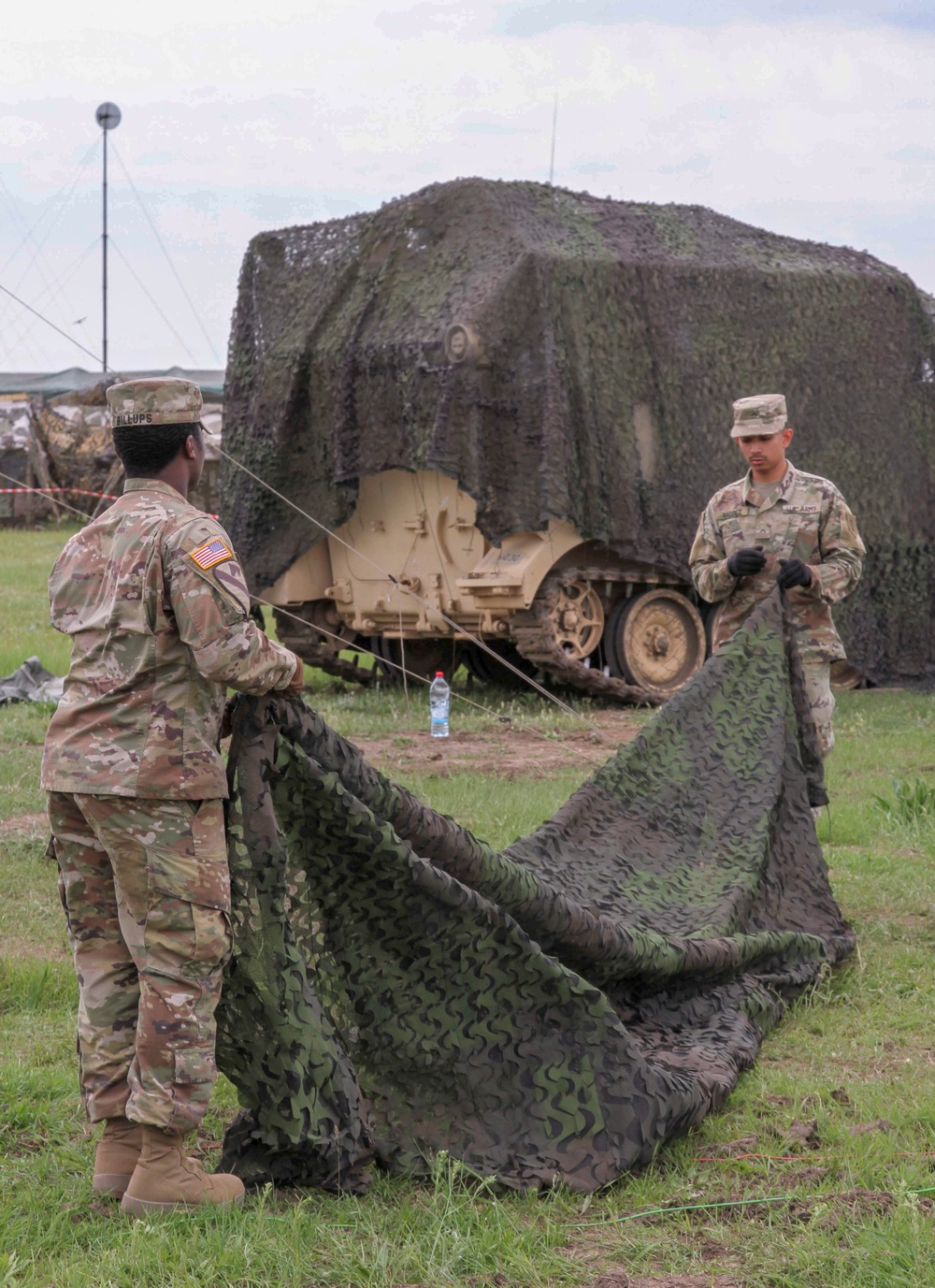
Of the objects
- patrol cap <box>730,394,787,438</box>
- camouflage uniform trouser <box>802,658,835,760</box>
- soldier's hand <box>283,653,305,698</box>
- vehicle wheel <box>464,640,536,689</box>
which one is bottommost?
vehicle wheel <box>464,640,536,689</box>

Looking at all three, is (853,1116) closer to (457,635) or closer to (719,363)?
(457,635)

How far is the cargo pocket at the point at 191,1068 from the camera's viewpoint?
3.39 metres

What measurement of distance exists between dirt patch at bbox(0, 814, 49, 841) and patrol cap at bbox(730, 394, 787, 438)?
3.65 m

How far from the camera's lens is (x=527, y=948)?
3900mm

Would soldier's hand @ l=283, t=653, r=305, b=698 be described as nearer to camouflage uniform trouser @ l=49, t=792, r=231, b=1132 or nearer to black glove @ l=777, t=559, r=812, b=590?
camouflage uniform trouser @ l=49, t=792, r=231, b=1132

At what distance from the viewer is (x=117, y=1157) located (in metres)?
3.63

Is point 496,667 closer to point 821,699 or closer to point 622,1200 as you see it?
point 821,699

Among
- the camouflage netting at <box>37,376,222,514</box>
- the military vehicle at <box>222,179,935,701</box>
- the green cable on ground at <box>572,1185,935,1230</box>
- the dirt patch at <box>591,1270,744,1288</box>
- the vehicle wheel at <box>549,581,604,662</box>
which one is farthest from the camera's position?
the camouflage netting at <box>37,376,222,514</box>

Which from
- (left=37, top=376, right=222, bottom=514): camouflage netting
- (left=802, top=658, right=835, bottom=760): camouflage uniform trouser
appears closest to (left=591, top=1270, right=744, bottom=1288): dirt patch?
(left=802, top=658, right=835, bottom=760): camouflage uniform trouser

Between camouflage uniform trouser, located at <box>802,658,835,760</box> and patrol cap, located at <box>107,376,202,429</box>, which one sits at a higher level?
patrol cap, located at <box>107,376,202,429</box>

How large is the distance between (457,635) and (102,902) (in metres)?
9.01

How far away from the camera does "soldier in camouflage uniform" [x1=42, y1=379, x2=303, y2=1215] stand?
3.39 m

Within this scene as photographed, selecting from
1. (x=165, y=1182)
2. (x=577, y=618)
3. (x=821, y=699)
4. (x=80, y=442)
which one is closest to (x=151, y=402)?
(x=165, y=1182)

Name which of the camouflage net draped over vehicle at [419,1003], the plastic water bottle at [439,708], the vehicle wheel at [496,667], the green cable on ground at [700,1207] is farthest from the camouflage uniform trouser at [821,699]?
the vehicle wheel at [496,667]
